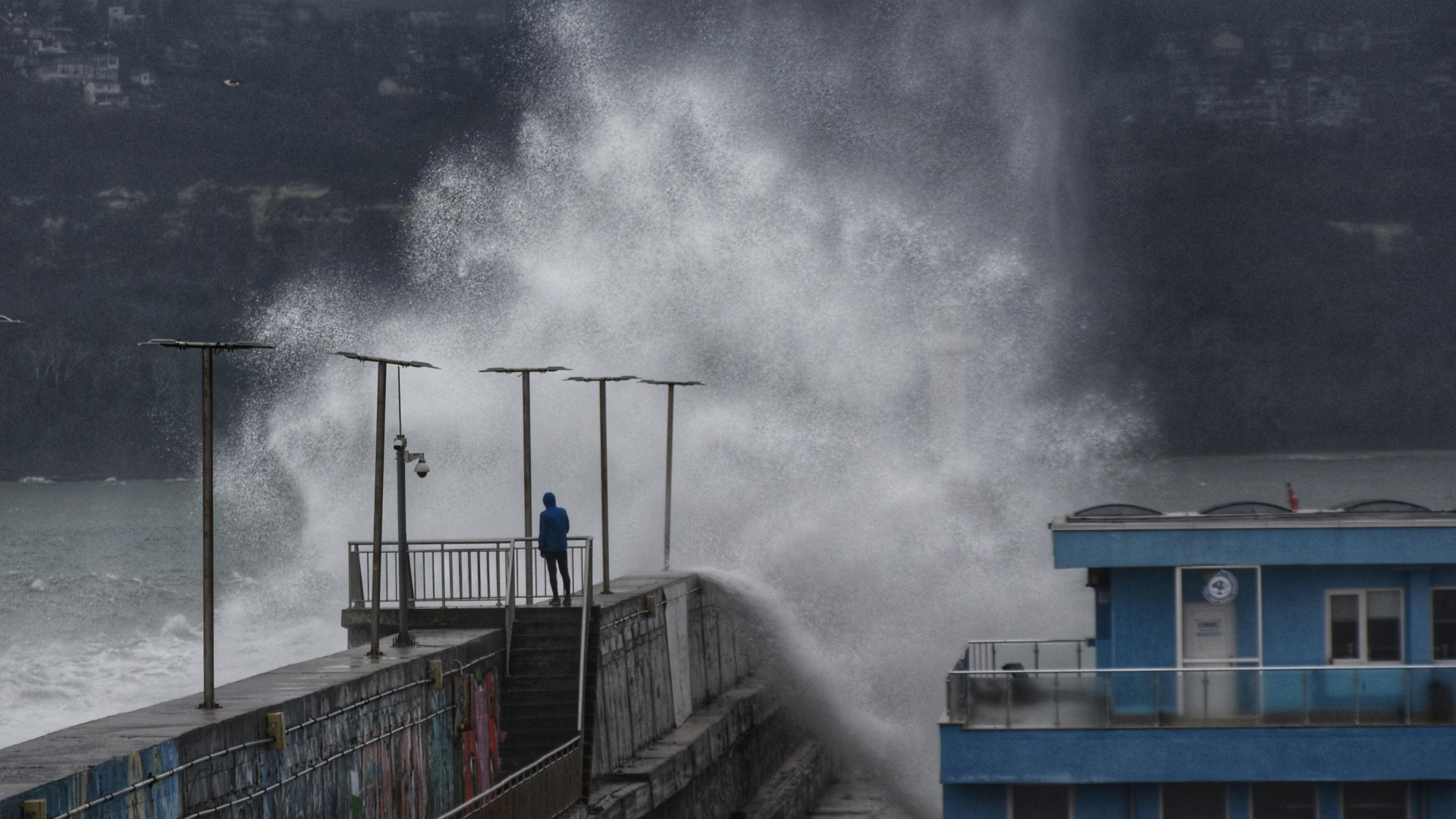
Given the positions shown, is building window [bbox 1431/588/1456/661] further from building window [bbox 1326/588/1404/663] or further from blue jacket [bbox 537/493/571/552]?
blue jacket [bbox 537/493/571/552]

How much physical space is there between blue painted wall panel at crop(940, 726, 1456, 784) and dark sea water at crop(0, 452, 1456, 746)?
22.3 m

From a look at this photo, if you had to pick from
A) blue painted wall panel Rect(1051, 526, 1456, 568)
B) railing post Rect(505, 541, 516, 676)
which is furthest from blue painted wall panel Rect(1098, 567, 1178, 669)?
railing post Rect(505, 541, 516, 676)

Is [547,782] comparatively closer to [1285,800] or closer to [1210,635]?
[1210,635]

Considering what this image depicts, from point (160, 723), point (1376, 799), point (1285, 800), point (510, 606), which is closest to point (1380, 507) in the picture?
point (1376, 799)

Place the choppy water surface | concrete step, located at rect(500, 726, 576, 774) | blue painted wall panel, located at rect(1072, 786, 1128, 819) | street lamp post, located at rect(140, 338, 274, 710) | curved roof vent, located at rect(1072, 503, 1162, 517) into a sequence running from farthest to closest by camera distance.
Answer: the choppy water surface < concrete step, located at rect(500, 726, 576, 774) < curved roof vent, located at rect(1072, 503, 1162, 517) < blue painted wall panel, located at rect(1072, 786, 1128, 819) < street lamp post, located at rect(140, 338, 274, 710)

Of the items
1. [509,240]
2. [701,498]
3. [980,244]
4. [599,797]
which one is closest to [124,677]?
[509,240]

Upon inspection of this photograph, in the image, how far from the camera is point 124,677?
2621 inches

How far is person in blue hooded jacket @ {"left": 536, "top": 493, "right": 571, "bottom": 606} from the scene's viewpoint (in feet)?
88.5

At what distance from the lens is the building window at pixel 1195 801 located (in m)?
18.5

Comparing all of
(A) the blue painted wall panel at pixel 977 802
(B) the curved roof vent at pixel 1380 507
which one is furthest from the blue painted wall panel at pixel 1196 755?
(B) the curved roof vent at pixel 1380 507

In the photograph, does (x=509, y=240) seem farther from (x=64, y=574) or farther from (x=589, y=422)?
(x=64, y=574)

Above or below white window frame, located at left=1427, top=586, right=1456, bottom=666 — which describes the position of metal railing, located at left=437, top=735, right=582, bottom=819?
below

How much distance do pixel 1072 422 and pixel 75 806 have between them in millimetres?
186546

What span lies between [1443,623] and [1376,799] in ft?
6.74
